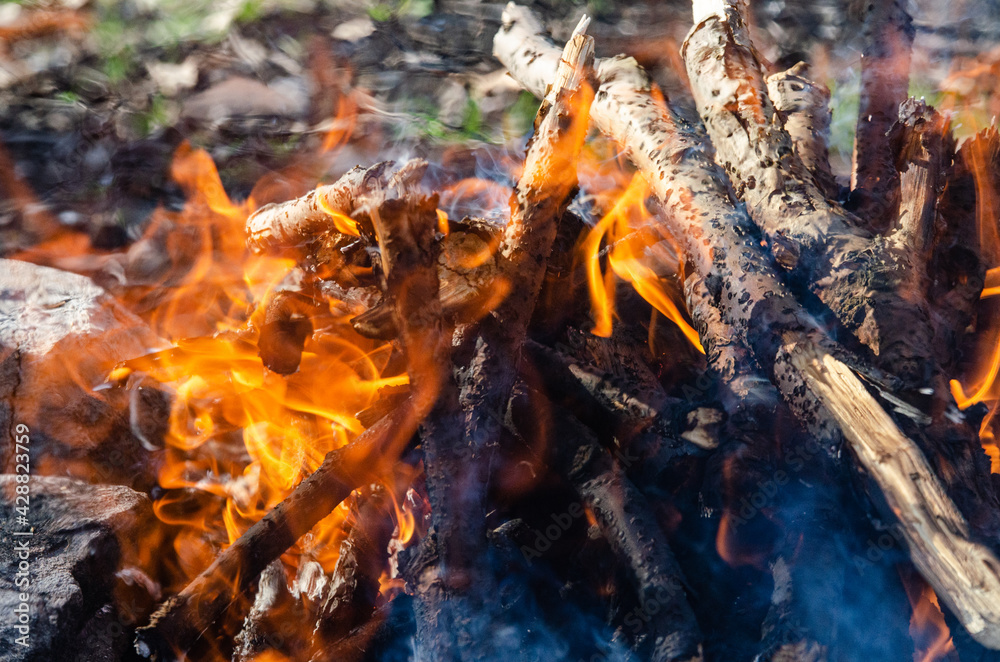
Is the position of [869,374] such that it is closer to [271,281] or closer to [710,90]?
[710,90]

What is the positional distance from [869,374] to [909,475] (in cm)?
29

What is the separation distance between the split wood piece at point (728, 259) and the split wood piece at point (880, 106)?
2.28 ft

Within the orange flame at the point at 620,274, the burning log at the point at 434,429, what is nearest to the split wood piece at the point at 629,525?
the burning log at the point at 434,429

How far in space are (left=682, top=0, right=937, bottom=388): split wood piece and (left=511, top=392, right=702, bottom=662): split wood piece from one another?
0.83m

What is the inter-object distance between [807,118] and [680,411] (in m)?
1.57

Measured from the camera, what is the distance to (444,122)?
172 inches

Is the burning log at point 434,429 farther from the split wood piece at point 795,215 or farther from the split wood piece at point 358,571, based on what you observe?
the split wood piece at point 795,215

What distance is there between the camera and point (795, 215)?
2090mm

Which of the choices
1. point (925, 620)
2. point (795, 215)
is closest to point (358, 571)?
point (925, 620)

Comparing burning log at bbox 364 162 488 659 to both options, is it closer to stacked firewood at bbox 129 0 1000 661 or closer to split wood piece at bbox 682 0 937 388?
stacked firewood at bbox 129 0 1000 661

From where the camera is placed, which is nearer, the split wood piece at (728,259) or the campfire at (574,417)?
the split wood piece at (728,259)

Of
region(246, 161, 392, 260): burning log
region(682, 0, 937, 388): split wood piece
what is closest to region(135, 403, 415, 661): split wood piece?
region(246, 161, 392, 260): burning log

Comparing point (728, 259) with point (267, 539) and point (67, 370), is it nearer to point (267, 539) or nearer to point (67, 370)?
point (267, 539)

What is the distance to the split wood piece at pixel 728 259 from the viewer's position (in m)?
1.50
